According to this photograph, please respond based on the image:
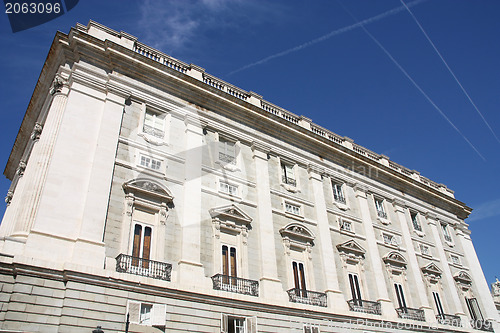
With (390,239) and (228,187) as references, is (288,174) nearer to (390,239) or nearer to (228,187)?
(228,187)

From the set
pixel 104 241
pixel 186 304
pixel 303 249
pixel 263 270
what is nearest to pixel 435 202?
pixel 303 249

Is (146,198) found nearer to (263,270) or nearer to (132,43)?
(263,270)

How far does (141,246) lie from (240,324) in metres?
4.99

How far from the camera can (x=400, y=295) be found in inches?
959

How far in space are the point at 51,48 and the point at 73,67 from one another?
2.15m

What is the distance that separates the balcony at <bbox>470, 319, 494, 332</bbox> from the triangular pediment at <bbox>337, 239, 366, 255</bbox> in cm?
1097

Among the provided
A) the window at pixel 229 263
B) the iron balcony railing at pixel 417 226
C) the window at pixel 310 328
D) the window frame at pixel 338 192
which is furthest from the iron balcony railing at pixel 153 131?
the iron balcony railing at pixel 417 226

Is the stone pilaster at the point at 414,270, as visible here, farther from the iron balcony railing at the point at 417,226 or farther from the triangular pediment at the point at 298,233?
the triangular pediment at the point at 298,233

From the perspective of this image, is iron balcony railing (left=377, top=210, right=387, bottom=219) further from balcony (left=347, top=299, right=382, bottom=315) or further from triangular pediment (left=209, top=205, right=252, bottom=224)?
triangular pediment (left=209, top=205, right=252, bottom=224)

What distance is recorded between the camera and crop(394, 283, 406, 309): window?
78.6ft

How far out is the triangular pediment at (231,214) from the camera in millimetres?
18494

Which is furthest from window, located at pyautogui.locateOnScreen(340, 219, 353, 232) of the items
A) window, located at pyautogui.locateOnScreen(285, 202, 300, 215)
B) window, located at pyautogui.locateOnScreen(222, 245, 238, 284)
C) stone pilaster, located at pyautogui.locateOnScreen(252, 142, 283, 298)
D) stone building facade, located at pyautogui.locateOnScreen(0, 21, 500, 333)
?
window, located at pyautogui.locateOnScreen(222, 245, 238, 284)

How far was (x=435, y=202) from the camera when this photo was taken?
107 ft

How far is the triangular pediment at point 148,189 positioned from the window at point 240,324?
17.4ft
